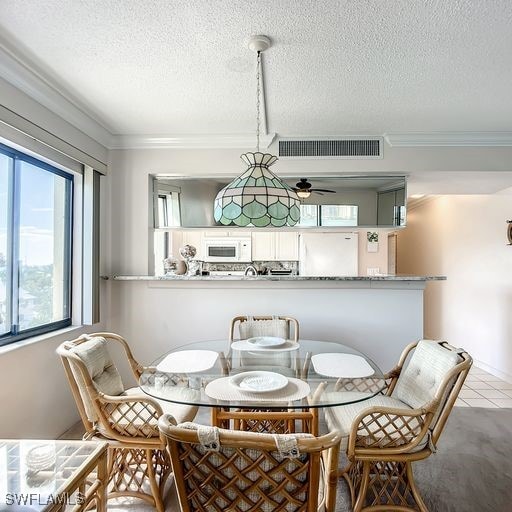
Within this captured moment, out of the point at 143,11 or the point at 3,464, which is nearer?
the point at 3,464

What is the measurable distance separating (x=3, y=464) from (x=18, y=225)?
147 cm

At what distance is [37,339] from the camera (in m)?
2.31

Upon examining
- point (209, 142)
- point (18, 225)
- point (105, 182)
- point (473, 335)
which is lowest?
point (473, 335)

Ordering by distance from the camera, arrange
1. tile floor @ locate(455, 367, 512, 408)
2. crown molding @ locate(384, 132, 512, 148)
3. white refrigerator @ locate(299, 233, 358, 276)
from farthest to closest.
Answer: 1. white refrigerator @ locate(299, 233, 358, 276)
2. tile floor @ locate(455, 367, 512, 408)
3. crown molding @ locate(384, 132, 512, 148)

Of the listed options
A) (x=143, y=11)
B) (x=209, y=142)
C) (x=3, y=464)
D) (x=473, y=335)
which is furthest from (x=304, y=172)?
(x=473, y=335)

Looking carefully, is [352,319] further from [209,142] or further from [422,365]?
[209,142]

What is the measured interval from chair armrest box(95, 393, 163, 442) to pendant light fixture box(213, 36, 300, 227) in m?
1.02

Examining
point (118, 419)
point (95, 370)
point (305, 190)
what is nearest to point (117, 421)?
point (118, 419)

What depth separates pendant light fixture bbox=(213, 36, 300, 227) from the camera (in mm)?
1899

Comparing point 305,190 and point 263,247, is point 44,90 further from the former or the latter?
point 263,247

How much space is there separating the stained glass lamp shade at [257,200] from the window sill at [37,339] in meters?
1.44

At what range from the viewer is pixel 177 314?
320cm

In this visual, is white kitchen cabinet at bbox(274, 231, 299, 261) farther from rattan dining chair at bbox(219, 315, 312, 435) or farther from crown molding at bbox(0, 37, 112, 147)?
crown molding at bbox(0, 37, 112, 147)
